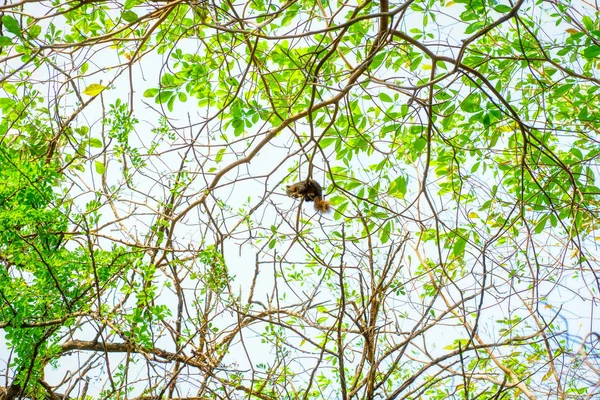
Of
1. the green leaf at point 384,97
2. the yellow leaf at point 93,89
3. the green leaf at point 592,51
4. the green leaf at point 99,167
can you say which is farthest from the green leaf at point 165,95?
the green leaf at point 592,51

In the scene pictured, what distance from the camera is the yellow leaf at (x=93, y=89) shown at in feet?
6.48

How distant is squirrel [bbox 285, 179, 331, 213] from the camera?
75.1 inches

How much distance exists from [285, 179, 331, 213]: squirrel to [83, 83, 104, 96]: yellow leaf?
29.2 inches

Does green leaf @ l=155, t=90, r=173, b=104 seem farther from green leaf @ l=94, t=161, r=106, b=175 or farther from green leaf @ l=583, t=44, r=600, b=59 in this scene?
green leaf @ l=583, t=44, r=600, b=59

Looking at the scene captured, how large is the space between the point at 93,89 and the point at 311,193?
0.84 m

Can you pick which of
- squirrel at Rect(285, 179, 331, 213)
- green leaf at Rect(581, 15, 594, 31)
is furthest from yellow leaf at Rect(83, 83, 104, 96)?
green leaf at Rect(581, 15, 594, 31)

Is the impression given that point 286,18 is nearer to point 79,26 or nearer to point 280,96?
point 280,96

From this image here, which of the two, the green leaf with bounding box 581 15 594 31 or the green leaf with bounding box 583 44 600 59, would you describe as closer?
the green leaf with bounding box 583 44 600 59

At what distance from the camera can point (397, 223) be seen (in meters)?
2.22

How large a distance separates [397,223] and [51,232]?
1.27 meters

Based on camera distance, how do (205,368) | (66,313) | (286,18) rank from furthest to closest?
1. (286,18)
2. (205,368)
3. (66,313)

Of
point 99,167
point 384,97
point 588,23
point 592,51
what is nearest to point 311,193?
point 384,97

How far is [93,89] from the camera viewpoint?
1.99m

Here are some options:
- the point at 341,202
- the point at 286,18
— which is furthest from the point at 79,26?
the point at 341,202
